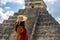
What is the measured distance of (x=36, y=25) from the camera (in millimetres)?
26766

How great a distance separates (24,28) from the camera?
109 inches

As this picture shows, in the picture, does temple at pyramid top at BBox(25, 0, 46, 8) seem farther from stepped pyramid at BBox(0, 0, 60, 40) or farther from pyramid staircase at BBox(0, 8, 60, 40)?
pyramid staircase at BBox(0, 8, 60, 40)

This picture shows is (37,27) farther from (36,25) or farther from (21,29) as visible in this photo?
→ (21,29)

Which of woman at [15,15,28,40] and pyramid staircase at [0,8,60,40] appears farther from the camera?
pyramid staircase at [0,8,60,40]

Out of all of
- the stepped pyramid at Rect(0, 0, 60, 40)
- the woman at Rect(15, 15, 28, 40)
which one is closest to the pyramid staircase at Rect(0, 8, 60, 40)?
the stepped pyramid at Rect(0, 0, 60, 40)

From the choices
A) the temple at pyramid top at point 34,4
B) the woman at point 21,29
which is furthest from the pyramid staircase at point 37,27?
the woman at point 21,29

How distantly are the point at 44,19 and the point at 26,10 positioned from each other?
3222mm

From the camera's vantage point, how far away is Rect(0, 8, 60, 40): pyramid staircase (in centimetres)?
2523

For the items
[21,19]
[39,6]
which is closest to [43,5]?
[39,6]

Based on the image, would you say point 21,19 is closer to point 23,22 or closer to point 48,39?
point 23,22

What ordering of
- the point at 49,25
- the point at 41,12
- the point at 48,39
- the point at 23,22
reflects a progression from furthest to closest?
the point at 41,12
the point at 49,25
the point at 48,39
the point at 23,22

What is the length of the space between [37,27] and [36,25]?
325 millimetres

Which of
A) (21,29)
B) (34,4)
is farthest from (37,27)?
(21,29)

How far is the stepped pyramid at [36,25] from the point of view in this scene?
83.0ft
